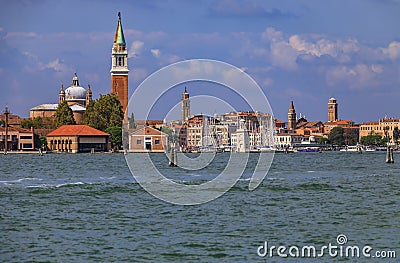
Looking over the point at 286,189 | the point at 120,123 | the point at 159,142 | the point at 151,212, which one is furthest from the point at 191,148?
the point at 151,212

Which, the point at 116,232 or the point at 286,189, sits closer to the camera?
the point at 116,232

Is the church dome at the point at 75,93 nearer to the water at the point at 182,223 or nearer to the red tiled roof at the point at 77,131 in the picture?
the red tiled roof at the point at 77,131

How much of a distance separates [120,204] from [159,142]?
9679 cm

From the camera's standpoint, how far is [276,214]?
72.6ft

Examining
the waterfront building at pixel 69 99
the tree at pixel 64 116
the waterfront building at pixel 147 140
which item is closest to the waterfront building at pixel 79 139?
the tree at pixel 64 116

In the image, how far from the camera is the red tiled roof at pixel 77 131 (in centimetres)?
10981

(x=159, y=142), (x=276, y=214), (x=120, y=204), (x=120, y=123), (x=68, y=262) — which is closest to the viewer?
(x=68, y=262)

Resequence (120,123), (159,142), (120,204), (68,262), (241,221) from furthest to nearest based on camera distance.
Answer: (159,142)
(120,123)
(120,204)
(241,221)
(68,262)

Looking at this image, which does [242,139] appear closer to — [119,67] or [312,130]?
[119,67]

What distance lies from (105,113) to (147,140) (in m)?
8.90

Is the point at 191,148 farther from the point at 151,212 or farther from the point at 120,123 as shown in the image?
the point at 151,212

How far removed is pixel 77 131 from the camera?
110 m

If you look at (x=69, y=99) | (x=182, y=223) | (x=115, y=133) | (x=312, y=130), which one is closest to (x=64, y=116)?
(x=115, y=133)

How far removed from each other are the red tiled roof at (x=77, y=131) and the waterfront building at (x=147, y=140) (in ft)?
30.3
